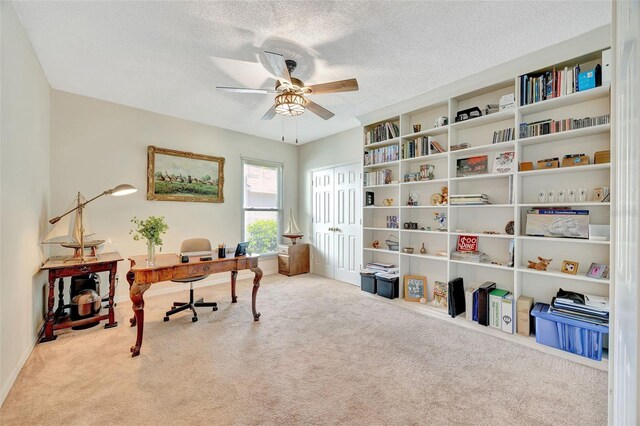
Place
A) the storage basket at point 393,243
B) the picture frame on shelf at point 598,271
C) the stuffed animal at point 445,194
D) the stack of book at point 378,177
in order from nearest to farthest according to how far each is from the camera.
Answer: the picture frame on shelf at point 598,271 → the stuffed animal at point 445,194 → the storage basket at point 393,243 → the stack of book at point 378,177

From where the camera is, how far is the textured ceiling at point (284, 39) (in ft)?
6.48

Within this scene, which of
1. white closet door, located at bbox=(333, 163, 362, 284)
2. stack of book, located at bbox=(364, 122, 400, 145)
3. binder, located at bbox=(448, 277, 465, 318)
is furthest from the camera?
white closet door, located at bbox=(333, 163, 362, 284)

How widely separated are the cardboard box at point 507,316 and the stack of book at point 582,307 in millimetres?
318

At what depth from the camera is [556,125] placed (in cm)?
250

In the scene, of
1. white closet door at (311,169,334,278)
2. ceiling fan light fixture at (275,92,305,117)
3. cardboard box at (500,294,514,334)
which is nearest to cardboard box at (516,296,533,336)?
cardboard box at (500,294,514,334)

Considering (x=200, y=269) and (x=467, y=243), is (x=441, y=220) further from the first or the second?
(x=200, y=269)

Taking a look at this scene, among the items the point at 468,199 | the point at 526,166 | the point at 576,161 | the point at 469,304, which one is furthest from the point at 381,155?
the point at 469,304

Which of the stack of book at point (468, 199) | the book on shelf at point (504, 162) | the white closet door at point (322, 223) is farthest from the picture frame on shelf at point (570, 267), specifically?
the white closet door at point (322, 223)

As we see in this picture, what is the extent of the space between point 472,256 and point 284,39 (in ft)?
9.75

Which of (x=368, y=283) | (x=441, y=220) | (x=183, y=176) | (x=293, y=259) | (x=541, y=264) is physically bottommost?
(x=368, y=283)

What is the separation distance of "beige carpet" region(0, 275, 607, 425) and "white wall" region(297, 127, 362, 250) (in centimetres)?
287

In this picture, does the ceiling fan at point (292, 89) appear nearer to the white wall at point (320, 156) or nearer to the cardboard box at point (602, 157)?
the white wall at point (320, 156)

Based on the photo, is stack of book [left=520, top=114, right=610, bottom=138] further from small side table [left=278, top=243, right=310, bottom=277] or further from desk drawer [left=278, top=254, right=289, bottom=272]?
desk drawer [left=278, top=254, right=289, bottom=272]

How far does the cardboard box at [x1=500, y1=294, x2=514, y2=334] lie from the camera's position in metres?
2.66
